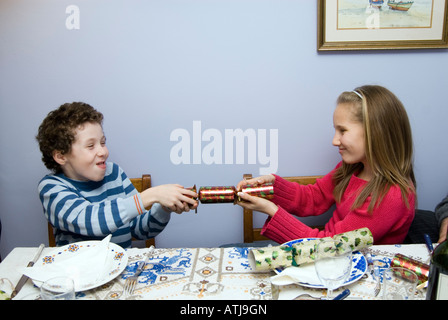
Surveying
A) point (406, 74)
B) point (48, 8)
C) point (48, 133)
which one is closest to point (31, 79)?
point (48, 8)

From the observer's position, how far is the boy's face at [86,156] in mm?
1372

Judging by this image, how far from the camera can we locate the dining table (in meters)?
0.97

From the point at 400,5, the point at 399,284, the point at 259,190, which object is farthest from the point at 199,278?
the point at 400,5

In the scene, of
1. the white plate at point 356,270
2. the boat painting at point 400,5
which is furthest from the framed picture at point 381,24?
the white plate at point 356,270

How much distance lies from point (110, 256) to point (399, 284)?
0.81m

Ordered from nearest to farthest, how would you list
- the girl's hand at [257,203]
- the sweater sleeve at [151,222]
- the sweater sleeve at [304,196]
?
1. the girl's hand at [257,203]
2. the sweater sleeve at [151,222]
3. the sweater sleeve at [304,196]

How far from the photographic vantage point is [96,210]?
124 cm

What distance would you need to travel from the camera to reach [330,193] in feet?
5.52

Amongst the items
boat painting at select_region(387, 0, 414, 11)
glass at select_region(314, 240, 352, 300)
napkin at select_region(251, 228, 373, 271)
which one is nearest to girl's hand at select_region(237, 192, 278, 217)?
napkin at select_region(251, 228, 373, 271)

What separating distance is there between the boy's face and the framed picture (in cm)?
111

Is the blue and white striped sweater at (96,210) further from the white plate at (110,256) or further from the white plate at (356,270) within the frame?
the white plate at (356,270)

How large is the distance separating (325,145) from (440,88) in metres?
0.64

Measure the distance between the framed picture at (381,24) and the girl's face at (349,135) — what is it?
1.53ft

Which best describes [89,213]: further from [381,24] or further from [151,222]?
[381,24]
